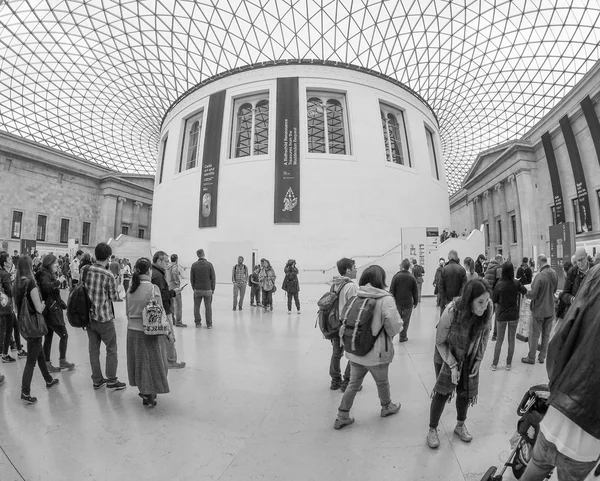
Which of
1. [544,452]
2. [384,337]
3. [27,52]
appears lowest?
[544,452]

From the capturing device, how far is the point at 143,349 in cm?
394

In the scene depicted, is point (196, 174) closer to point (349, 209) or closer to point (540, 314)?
point (349, 209)

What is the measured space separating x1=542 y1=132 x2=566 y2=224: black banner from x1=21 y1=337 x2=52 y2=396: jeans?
3245cm

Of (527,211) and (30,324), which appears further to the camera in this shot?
(527,211)

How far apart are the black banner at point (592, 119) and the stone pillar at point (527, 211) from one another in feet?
28.1

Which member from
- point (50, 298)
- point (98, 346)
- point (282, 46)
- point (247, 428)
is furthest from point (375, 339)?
point (282, 46)

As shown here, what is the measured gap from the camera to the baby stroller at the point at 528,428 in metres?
2.27

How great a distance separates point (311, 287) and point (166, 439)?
14.3 meters

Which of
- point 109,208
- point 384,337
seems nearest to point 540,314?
point 384,337

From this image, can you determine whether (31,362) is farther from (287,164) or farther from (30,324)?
(287,164)

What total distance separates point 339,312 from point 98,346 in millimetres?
3296

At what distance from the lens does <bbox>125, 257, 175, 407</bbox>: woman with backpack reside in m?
3.88

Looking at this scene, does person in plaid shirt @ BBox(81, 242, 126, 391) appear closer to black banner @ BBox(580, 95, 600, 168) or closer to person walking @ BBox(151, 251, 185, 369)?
person walking @ BBox(151, 251, 185, 369)

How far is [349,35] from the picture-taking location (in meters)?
25.0
